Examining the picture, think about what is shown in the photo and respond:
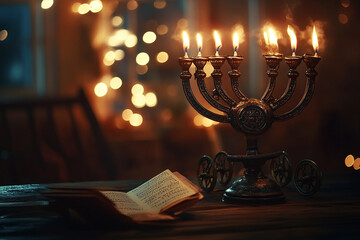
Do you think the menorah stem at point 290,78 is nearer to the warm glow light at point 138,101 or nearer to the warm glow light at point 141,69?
the warm glow light at point 138,101

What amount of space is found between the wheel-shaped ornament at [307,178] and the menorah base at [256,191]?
0.09 metres

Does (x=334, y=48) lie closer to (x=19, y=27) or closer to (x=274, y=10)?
(x=274, y=10)

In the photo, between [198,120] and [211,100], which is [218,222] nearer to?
[211,100]

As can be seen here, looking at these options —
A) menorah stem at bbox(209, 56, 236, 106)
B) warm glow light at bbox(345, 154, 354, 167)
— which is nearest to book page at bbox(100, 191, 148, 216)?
menorah stem at bbox(209, 56, 236, 106)

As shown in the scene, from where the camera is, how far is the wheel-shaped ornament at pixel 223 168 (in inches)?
62.5

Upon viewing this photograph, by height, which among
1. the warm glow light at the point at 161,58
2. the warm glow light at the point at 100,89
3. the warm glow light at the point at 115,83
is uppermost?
the warm glow light at the point at 161,58

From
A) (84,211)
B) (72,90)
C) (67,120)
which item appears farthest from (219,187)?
(72,90)

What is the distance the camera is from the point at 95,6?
4508mm

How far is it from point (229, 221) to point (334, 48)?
2932 millimetres

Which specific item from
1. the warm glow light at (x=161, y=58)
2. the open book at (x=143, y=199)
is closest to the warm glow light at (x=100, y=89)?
the warm glow light at (x=161, y=58)

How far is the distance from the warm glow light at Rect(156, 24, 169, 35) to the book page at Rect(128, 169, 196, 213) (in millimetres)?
3796

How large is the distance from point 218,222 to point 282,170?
41 centimetres

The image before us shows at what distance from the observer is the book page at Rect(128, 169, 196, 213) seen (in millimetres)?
1312

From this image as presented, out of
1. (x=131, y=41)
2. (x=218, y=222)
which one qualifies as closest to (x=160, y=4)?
(x=131, y=41)
